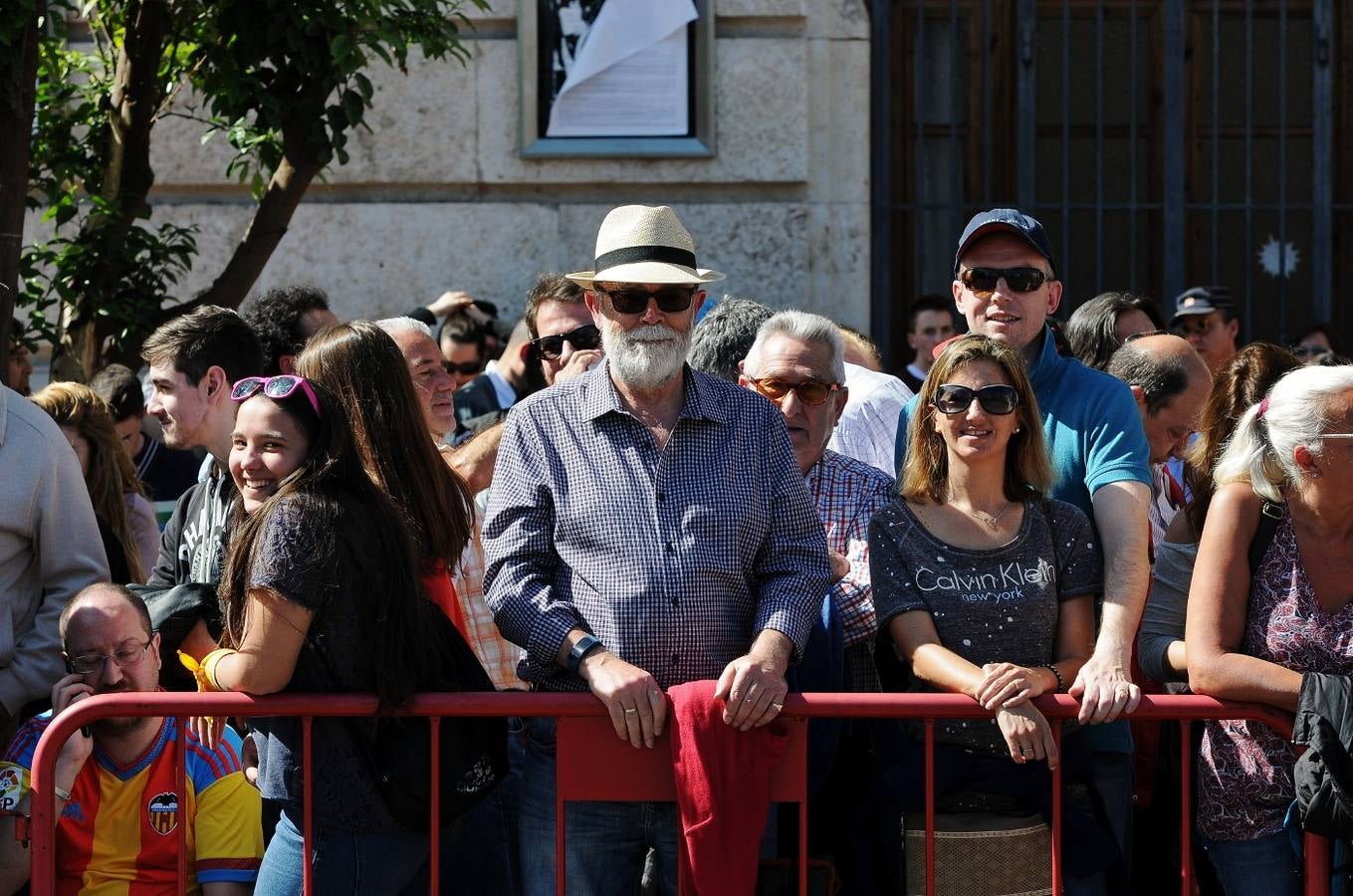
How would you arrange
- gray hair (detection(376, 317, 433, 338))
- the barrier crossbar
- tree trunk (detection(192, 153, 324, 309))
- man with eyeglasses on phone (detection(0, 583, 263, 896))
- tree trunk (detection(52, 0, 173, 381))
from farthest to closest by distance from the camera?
tree trunk (detection(192, 153, 324, 309)) < tree trunk (detection(52, 0, 173, 381)) < gray hair (detection(376, 317, 433, 338)) < man with eyeglasses on phone (detection(0, 583, 263, 896)) < the barrier crossbar

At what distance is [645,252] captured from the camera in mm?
3959

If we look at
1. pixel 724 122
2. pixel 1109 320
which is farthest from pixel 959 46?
pixel 1109 320

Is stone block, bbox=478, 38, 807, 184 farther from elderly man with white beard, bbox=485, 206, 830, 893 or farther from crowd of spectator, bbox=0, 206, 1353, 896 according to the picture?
elderly man with white beard, bbox=485, 206, 830, 893

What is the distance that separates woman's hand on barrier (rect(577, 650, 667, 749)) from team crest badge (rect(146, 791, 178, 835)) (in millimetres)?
1099

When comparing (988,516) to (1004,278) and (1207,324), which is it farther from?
(1207,324)

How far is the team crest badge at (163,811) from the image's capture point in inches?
158

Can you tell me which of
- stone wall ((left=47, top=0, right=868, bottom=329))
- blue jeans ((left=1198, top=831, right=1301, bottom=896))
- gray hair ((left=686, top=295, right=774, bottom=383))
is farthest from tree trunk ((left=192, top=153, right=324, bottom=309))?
blue jeans ((left=1198, top=831, right=1301, bottom=896))

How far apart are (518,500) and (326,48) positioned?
2.87 m

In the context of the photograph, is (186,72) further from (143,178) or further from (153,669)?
(153,669)

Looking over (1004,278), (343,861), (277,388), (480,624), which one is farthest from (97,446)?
(1004,278)

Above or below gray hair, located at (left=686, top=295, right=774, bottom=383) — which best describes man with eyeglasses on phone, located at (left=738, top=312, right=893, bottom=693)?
below

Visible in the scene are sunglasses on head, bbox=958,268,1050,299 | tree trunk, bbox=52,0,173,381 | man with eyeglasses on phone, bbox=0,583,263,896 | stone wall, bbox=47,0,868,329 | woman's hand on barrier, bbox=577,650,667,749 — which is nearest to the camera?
woman's hand on barrier, bbox=577,650,667,749

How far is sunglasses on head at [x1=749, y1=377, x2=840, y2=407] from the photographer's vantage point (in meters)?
4.43

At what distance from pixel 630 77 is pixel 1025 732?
5223mm
